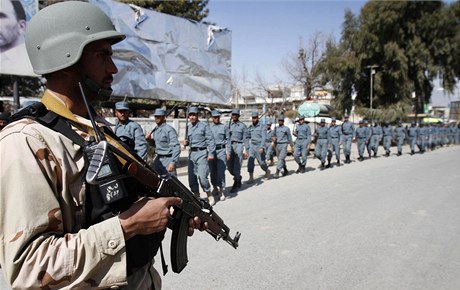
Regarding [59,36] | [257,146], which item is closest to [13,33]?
[257,146]

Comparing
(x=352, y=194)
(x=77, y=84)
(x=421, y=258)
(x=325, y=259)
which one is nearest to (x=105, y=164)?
(x=77, y=84)

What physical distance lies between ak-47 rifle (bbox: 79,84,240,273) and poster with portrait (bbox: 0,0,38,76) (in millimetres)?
7973

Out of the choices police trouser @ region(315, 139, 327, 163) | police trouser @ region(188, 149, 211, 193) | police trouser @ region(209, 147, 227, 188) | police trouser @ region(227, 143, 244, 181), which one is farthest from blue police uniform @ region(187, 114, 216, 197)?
police trouser @ region(315, 139, 327, 163)

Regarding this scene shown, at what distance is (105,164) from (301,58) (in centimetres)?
3052

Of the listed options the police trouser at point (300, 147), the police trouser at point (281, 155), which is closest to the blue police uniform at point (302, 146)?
the police trouser at point (300, 147)

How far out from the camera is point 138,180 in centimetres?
110

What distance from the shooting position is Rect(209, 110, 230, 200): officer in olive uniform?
6897 mm

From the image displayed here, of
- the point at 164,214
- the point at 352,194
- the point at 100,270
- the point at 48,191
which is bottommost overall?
the point at 352,194

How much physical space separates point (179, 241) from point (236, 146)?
6.60 meters

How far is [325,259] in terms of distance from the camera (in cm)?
350

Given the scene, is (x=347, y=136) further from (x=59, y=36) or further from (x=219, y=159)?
(x=59, y=36)

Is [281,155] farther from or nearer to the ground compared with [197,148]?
nearer to the ground

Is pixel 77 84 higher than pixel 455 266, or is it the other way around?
pixel 77 84

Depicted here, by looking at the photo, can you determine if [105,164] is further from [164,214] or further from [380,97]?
[380,97]
